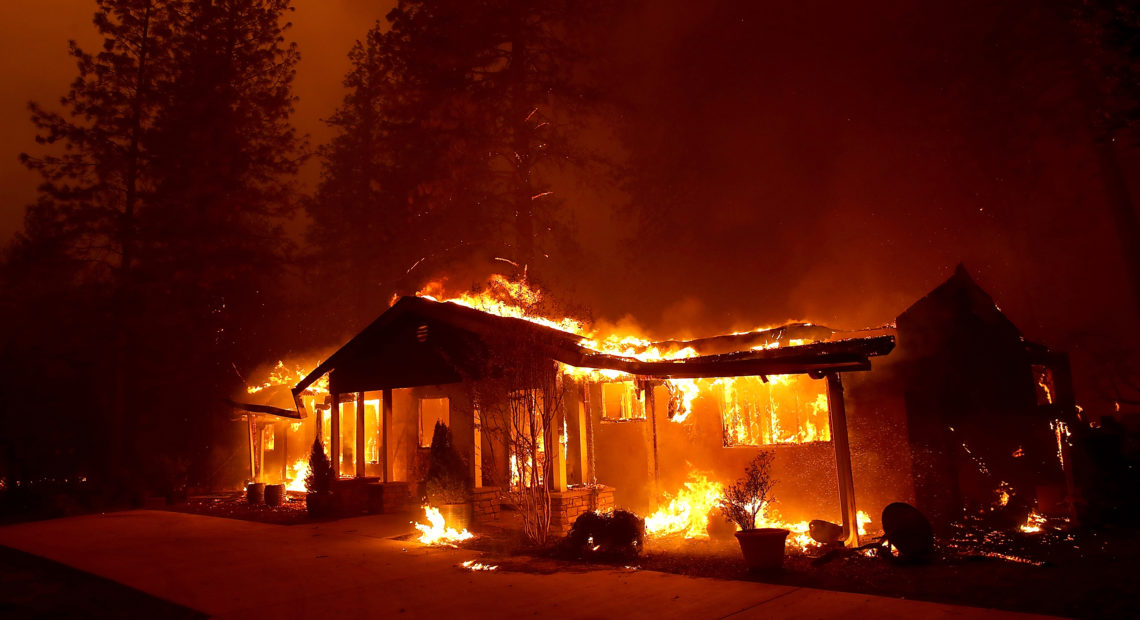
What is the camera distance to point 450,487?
12.7m

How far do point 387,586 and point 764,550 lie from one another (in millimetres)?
4511

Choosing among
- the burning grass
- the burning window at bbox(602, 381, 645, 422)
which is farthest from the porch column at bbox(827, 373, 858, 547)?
the burning window at bbox(602, 381, 645, 422)

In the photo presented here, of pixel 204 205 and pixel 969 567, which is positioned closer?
pixel 969 567

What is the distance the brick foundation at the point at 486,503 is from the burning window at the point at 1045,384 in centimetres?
990

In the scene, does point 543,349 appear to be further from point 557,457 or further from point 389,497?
point 389,497

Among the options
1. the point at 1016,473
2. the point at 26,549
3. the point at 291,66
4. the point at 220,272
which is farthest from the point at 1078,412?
the point at 291,66

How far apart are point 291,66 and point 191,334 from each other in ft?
34.8

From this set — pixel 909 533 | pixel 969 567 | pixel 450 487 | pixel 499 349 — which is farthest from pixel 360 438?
pixel 969 567

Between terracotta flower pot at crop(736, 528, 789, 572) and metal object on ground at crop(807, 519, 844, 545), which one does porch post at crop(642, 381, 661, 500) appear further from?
terracotta flower pot at crop(736, 528, 789, 572)

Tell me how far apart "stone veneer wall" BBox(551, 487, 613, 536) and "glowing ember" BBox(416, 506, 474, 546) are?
1585 millimetres

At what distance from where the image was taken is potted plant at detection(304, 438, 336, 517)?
15.7m

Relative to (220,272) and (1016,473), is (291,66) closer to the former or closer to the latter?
(220,272)

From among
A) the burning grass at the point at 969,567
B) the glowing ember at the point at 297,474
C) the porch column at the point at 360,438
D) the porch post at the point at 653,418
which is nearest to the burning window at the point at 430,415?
the porch column at the point at 360,438

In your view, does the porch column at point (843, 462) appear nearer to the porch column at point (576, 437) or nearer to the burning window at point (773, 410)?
the burning window at point (773, 410)
